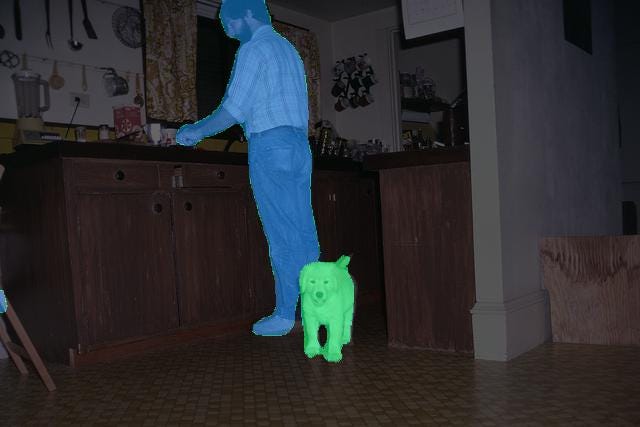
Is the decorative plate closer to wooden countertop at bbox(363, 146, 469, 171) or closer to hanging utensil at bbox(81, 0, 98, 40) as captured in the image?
hanging utensil at bbox(81, 0, 98, 40)

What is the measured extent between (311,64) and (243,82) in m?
2.14

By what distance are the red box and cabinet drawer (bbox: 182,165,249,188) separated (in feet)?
1.76

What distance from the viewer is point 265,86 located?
2508mm

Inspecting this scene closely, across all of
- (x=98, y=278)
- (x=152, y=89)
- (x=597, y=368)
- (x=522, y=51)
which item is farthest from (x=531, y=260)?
(x=152, y=89)

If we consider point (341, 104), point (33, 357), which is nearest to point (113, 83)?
point (33, 357)

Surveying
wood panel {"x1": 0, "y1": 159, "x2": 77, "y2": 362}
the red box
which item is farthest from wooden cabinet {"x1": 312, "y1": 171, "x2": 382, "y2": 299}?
wood panel {"x1": 0, "y1": 159, "x2": 77, "y2": 362}

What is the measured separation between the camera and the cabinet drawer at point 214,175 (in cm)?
278

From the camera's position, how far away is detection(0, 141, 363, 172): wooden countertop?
7.72 ft

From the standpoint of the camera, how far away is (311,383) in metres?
2.00

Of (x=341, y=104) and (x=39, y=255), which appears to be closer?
(x=39, y=255)

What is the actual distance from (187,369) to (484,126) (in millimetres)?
1493

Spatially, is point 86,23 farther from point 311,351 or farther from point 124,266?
point 311,351

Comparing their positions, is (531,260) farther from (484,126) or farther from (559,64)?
(559,64)

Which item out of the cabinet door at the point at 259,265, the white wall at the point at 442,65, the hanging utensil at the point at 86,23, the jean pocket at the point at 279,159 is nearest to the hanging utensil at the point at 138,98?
the hanging utensil at the point at 86,23
